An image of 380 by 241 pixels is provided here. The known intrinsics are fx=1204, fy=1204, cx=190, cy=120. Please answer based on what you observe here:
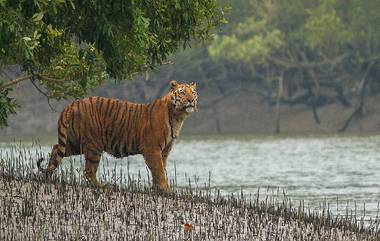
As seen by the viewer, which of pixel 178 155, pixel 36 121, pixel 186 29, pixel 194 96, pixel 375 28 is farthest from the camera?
pixel 36 121

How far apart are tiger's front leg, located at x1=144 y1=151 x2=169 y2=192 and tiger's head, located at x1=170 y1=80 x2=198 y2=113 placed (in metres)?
0.85

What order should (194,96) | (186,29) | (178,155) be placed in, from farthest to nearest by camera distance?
(178,155)
(194,96)
(186,29)

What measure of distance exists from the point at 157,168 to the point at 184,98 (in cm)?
127

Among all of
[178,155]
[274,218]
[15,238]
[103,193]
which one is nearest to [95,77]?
[103,193]

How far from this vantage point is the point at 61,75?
20.7 meters

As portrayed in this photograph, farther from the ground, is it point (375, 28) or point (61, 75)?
point (375, 28)

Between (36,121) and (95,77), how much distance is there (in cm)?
6822

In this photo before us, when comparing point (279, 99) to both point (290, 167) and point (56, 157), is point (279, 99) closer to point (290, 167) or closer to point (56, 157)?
point (290, 167)

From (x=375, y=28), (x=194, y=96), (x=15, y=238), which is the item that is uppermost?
(x=375, y=28)

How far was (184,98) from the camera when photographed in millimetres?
20312

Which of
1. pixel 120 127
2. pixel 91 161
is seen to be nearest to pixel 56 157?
pixel 91 161

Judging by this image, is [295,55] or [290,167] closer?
[290,167]

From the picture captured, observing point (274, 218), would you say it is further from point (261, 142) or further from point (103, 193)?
point (261, 142)

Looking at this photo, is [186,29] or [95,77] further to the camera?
[95,77]
